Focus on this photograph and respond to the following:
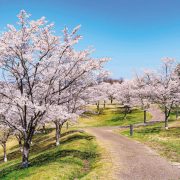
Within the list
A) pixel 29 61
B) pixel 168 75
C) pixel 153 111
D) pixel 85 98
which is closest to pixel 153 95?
pixel 168 75

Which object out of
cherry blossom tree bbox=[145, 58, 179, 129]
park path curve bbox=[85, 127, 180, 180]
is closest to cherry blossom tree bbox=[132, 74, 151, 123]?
cherry blossom tree bbox=[145, 58, 179, 129]

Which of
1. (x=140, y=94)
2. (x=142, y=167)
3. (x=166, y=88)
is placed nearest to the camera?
(x=142, y=167)

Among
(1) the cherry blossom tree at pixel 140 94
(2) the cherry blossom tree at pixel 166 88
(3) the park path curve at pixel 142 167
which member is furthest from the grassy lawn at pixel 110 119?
(3) the park path curve at pixel 142 167

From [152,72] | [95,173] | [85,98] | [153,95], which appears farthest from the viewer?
[152,72]

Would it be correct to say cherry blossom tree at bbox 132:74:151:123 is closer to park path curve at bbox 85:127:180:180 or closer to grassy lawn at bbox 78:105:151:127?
grassy lawn at bbox 78:105:151:127

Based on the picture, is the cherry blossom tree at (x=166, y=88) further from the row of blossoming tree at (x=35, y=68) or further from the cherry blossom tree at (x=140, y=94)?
the row of blossoming tree at (x=35, y=68)

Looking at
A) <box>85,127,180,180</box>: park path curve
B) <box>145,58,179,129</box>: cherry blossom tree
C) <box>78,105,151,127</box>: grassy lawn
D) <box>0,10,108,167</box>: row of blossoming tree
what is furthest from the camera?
<box>78,105,151,127</box>: grassy lawn

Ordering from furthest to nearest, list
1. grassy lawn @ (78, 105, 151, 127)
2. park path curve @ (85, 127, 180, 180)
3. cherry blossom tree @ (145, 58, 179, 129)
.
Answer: grassy lawn @ (78, 105, 151, 127) < cherry blossom tree @ (145, 58, 179, 129) < park path curve @ (85, 127, 180, 180)

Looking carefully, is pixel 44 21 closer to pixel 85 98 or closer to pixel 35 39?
pixel 35 39

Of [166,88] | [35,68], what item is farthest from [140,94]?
[35,68]

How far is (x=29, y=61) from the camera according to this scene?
2198 centimetres

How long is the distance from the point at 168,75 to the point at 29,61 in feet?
116

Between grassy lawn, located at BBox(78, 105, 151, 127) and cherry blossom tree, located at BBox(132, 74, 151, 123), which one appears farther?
grassy lawn, located at BBox(78, 105, 151, 127)

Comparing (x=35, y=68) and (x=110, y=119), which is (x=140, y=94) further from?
(x=35, y=68)
